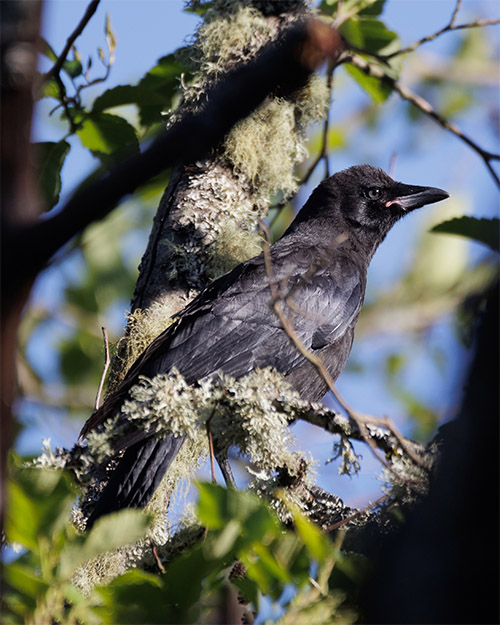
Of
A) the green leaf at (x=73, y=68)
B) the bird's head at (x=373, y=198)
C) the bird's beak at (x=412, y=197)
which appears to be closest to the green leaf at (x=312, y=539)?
the green leaf at (x=73, y=68)

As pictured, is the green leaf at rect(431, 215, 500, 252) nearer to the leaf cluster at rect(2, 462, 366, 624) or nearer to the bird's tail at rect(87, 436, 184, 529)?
the bird's tail at rect(87, 436, 184, 529)

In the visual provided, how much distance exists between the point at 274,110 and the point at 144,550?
2.78 m

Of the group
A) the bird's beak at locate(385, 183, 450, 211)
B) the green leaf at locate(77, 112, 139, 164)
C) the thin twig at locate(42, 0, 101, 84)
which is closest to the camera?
the thin twig at locate(42, 0, 101, 84)

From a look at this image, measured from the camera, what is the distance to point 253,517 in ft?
6.14

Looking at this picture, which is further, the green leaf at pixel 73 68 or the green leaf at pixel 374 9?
the green leaf at pixel 374 9

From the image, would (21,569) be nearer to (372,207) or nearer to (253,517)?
(253,517)

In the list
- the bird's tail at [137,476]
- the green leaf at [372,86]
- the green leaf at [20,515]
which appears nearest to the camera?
the green leaf at [20,515]

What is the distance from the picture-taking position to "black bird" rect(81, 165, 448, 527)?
377 cm

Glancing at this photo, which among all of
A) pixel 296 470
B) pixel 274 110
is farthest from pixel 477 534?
pixel 274 110

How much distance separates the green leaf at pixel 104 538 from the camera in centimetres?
183

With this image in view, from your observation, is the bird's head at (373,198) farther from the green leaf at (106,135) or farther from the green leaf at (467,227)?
the green leaf at (467,227)

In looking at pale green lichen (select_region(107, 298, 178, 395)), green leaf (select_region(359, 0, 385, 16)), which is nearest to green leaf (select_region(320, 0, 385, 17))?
green leaf (select_region(359, 0, 385, 16))

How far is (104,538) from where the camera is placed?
6.10ft

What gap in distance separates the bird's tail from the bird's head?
2.64 m
